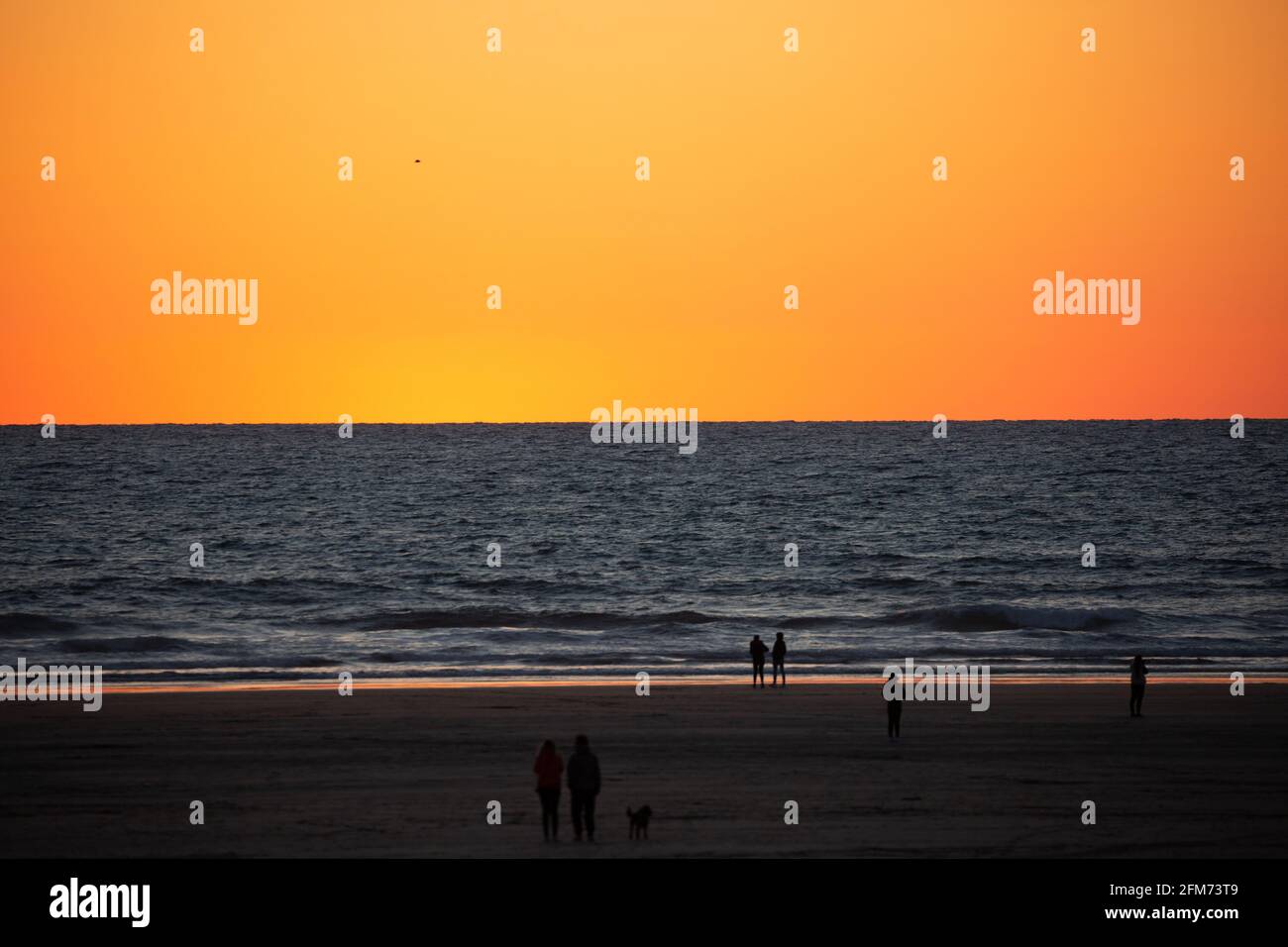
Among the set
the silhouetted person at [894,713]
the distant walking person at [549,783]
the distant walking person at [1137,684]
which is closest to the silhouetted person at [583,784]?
the distant walking person at [549,783]

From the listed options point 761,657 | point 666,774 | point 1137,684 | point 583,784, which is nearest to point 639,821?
point 583,784

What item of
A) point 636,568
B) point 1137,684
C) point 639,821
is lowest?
point 639,821

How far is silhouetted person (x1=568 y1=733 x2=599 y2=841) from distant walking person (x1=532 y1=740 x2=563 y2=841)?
20cm

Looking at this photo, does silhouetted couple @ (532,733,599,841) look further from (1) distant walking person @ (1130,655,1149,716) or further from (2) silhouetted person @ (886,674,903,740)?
(1) distant walking person @ (1130,655,1149,716)

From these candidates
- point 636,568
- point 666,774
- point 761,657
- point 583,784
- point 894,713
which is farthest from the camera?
point 636,568

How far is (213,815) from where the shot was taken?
71.1 ft

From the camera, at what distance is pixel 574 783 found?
2002cm

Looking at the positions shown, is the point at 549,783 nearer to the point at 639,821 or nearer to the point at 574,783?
the point at 574,783

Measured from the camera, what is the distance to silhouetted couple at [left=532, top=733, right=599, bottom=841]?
19.9 m

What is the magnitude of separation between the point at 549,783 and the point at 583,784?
46 centimetres

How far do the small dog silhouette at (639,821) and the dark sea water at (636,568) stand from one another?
66.6 ft

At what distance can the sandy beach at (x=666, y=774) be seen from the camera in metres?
20.2

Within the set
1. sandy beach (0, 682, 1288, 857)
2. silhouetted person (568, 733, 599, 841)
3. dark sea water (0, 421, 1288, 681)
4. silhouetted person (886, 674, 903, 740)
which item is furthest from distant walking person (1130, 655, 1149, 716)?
silhouetted person (568, 733, 599, 841)
